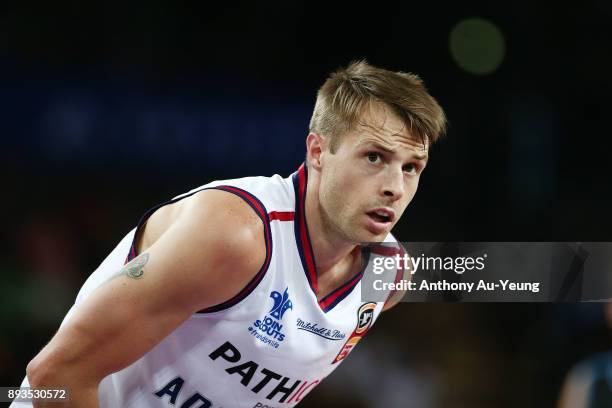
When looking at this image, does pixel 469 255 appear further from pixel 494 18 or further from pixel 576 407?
pixel 494 18

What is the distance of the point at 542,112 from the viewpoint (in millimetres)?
6770

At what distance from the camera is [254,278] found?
96.1 inches

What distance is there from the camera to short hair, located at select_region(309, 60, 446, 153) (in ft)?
8.71

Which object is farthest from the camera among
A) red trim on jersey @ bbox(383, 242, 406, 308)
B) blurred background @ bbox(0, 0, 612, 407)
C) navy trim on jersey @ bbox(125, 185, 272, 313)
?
blurred background @ bbox(0, 0, 612, 407)

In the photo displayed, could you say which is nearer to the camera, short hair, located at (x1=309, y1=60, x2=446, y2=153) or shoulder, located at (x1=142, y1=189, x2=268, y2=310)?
shoulder, located at (x1=142, y1=189, x2=268, y2=310)

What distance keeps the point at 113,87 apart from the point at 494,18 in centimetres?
357

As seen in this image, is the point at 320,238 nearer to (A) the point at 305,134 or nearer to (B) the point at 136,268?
(B) the point at 136,268

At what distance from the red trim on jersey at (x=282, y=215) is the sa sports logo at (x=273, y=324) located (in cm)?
26

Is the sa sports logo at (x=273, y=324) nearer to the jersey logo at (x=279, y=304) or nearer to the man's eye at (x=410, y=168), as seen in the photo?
the jersey logo at (x=279, y=304)

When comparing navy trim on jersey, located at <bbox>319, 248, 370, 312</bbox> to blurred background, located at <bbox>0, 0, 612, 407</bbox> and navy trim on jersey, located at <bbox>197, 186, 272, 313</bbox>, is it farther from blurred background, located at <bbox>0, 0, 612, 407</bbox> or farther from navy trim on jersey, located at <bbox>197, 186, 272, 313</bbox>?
blurred background, located at <bbox>0, 0, 612, 407</bbox>

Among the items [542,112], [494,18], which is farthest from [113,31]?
[542,112]

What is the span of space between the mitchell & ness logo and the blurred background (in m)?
2.87

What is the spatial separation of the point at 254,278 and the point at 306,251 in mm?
328

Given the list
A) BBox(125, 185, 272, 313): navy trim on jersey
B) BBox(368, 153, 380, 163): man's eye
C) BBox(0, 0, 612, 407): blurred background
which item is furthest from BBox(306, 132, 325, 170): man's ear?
BBox(0, 0, 612, 407): blurred background
